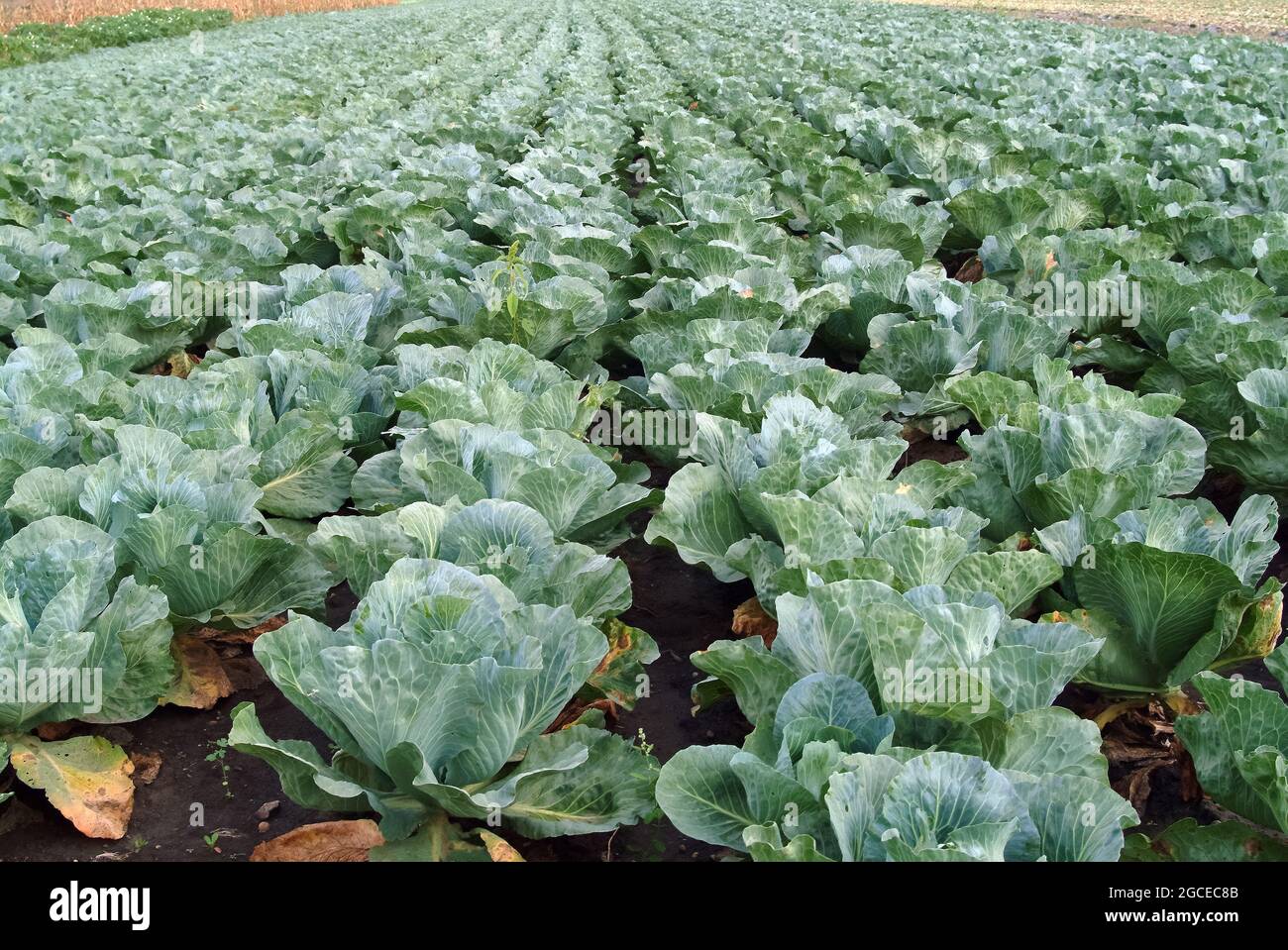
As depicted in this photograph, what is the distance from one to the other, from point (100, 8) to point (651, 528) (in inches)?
1388

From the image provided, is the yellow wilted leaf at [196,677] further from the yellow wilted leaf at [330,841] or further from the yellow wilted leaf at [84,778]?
the yellow wilted leaf at [330,841]

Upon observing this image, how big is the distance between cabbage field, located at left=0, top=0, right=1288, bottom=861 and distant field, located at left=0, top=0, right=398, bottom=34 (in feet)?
88.8

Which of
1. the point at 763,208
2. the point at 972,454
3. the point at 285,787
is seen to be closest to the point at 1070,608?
the point at 972,454

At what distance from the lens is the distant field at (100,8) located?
91.1 ft

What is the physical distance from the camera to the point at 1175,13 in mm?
28031

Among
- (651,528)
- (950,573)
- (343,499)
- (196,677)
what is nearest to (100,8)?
(343,499)

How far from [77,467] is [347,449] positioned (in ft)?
3.17

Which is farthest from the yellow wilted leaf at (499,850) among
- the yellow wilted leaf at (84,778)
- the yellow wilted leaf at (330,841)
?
the yellow wilted leaf at (84,778)

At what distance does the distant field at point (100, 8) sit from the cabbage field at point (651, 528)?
88.8ft

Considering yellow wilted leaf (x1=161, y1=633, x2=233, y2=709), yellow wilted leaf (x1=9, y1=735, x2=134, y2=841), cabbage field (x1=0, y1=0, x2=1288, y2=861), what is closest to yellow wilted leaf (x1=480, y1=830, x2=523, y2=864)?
cabbage field (x1=0, y1=0, x2=1288, y2=861)

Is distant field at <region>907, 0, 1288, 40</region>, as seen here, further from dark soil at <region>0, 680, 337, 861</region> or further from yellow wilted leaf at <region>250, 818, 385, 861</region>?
yellow wilted leaf at <region>250, 818, 385, 861</region>

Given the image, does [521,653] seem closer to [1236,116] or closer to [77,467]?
[77,467]

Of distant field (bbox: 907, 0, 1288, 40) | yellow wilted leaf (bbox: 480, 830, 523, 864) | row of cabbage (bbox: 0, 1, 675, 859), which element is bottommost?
yellow wilted leaf (bbox: 480, 830, 523, 864)

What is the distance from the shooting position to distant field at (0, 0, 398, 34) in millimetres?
27766
